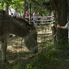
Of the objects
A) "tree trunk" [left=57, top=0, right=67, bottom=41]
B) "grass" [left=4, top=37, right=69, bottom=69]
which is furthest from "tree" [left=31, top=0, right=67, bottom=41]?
"grass" [left=4, top=37, right=69, bottom=69]

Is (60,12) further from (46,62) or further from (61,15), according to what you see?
(46,62)

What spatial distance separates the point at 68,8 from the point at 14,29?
342 centimetres

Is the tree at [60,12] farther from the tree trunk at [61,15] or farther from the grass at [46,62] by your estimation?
the grass at [46,62]

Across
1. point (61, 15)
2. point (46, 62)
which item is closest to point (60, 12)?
point (61, 15)

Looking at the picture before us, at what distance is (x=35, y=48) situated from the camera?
3400 millimetres

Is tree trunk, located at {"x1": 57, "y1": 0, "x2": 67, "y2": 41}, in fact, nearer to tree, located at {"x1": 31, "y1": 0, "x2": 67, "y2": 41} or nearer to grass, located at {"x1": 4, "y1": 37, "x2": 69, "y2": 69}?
tree, located at {"x1": 31, "y1": 0, "x2": 67, "y2": 41}

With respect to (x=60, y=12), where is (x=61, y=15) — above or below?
below

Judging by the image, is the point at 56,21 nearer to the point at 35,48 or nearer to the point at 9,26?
the point at 35,48

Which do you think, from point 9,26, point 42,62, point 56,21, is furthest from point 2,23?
point 56,21

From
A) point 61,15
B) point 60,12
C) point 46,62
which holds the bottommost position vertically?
point 46,62

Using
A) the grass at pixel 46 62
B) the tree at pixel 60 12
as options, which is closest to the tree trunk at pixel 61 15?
the tree at pixel 60 12

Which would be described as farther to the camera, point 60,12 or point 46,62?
point 60,12

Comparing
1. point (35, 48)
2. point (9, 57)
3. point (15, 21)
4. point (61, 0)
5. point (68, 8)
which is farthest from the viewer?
point (68, 8)

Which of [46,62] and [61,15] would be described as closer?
[46,62]
